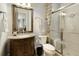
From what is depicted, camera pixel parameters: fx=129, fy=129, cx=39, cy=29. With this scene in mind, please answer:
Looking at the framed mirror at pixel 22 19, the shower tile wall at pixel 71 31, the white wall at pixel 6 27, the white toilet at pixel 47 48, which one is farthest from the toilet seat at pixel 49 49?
the white wall at pixel 6 27

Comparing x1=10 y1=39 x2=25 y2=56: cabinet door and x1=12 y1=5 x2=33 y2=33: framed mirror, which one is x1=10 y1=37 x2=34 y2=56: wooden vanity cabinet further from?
x1=12 y1=5 x2=33 y2=33: framed mirror

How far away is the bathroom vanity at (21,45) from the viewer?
1.41 metres

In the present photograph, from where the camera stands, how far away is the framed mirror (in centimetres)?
142

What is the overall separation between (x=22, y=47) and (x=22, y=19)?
313 mm

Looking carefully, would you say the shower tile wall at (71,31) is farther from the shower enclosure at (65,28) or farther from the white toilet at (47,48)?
the white toilet at (47,48)

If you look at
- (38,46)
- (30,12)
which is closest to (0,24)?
(30,12)

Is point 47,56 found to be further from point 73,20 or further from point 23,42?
point 73,20

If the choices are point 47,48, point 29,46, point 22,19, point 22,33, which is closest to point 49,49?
point 47,48

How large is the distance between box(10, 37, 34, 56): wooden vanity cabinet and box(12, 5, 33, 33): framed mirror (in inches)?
4.4

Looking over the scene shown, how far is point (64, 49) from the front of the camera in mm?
1435

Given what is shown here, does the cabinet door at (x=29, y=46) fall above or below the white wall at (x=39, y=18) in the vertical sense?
below

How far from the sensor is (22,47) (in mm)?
1447

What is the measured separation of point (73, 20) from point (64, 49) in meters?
0.33

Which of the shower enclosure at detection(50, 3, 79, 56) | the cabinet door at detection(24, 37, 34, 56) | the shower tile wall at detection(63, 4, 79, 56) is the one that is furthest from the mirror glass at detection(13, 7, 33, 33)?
the shower tile wall at detection(63, 4, 79, 56)
